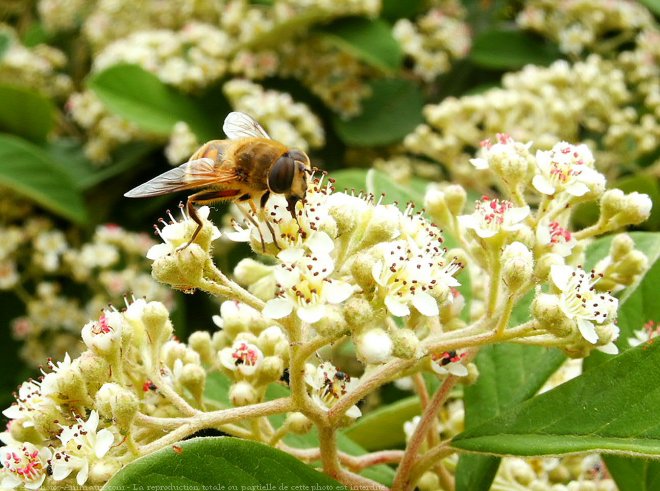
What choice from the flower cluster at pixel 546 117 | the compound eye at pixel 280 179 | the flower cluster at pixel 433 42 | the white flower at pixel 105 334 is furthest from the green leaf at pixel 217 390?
the flower cluster at pixel 433 42

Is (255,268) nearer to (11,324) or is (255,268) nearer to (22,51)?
(11,324)

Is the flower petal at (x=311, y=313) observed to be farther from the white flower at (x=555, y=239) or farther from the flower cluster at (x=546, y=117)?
the flower cluster at (x=546, y=117)

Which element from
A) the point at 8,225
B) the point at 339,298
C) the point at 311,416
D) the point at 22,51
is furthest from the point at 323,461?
the point at 22,51

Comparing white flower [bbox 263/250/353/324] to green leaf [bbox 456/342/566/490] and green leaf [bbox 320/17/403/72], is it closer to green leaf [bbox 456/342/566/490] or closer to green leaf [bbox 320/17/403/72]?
green leaf [bbox 456/342/566/490]

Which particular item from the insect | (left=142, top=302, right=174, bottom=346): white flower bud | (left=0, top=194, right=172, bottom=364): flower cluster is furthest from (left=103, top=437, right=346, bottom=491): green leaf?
(left=0, top=194, right=172, bottom=364): flower cluster

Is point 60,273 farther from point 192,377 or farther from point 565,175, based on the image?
point 565,175

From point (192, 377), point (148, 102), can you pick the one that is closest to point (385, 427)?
point (192, 377)

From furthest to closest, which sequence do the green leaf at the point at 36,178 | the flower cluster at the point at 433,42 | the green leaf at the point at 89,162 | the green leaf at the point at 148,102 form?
the flower cluster at the point at 433,42
the green leaf at the point at 89,162
the green leaf at the point at 148,102
the green leaf at the point at 36,178
